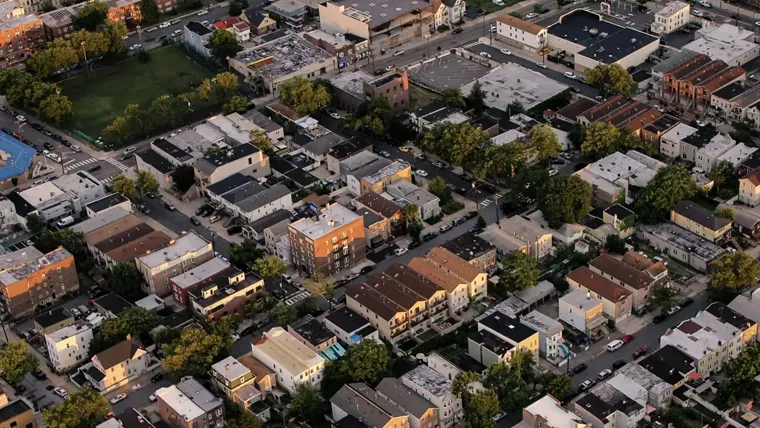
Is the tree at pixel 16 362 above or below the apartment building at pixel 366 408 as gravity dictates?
above

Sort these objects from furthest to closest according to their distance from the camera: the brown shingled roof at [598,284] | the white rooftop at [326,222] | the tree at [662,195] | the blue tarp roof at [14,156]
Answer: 1. the blue tarp roof at [14,156]
2. the tree at [662,195]
3. the white rooftop at [326,222]
4. the brown shingled roof at [598,284]

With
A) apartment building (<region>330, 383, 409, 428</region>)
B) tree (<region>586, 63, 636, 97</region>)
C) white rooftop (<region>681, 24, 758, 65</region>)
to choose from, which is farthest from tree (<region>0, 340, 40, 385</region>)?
white rooftop (<region>681, 24, 758, 65</region>)

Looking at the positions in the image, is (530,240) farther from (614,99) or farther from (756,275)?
(614,99)

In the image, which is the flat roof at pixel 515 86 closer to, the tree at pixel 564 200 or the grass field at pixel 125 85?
the tree at pixel 564 200

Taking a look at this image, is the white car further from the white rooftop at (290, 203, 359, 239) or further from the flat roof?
the flat roof

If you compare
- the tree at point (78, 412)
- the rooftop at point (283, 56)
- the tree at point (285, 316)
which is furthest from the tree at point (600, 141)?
the tree at point (78, 412)

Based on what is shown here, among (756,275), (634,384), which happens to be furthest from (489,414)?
(756,275)

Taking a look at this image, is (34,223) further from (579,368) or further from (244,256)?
(579,368)

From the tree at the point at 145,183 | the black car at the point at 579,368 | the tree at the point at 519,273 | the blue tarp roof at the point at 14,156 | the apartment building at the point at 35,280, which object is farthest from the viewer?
the blue tarp roof at the point at 14,156
